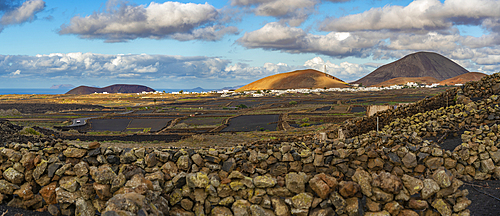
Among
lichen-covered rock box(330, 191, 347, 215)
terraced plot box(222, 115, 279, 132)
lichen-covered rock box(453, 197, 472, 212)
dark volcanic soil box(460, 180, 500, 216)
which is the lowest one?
terraced plot box(222, 115, 279, 132)

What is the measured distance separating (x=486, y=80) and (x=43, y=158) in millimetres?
18638

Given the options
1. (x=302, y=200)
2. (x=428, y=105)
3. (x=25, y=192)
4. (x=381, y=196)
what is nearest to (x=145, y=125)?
(x=428, y=105)

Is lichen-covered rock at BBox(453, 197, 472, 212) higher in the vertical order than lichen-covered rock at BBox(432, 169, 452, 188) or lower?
lower

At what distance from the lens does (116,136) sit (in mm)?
36469

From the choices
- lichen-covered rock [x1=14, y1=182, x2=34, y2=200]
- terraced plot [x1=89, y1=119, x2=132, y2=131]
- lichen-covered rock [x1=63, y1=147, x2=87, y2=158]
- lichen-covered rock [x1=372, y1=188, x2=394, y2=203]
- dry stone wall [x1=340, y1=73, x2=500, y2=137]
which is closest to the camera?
lichen-covered rock [x1=372, y1=188, x2=394, y2=203]

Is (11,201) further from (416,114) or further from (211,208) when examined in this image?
(416,114)

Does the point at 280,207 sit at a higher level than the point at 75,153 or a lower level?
lower

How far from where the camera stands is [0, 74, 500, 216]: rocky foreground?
5.09 meters

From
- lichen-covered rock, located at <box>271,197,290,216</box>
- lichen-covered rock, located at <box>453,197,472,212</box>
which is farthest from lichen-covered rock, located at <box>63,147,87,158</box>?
lichen-covered rock, located at <box>453,197,472,212</box>

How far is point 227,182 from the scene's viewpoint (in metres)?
5.35

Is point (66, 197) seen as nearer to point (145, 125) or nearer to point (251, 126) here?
point (251, 126)

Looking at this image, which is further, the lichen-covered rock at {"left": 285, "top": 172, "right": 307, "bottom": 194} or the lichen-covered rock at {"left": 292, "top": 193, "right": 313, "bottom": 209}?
the lichen-covered rock at {"left": 285, "top": 172, "right": 307, "bottom": 194}

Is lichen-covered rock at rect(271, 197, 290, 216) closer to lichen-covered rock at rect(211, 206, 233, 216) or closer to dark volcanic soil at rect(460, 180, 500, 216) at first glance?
lichen-covered rock at rect(211, 206, 233, 216)

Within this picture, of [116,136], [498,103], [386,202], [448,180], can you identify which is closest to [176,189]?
[386,202]
